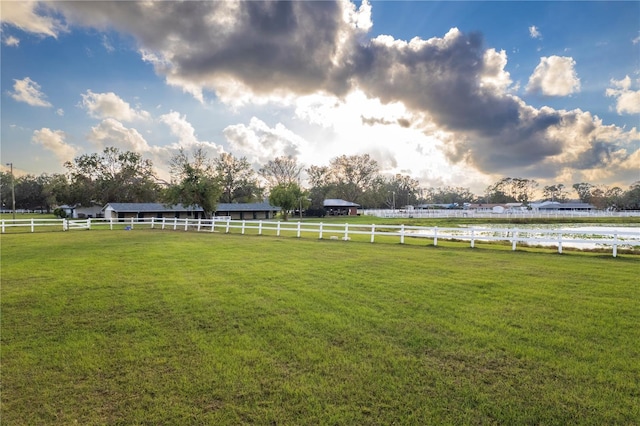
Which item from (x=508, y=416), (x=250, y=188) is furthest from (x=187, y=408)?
(x=250, y=188)

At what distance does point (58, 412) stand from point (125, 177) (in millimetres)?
77998

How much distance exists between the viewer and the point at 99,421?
302 centimetres

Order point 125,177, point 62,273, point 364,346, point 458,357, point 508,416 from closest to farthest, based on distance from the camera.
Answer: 1. point 508,416
2. point 458,357
3. point 364,346
4. point 62,273
5. point 125,177

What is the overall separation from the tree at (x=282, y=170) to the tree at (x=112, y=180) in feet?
77.9

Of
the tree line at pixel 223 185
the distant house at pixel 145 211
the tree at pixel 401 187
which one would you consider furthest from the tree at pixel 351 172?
the distant house at pixel 145 211

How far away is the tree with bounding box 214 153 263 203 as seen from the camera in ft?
234

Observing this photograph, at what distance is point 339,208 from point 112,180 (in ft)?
157

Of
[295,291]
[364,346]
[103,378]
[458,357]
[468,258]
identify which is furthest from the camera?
[468,258]

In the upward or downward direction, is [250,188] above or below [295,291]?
above

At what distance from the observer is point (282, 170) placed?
7775cm

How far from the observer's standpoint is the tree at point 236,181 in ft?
234

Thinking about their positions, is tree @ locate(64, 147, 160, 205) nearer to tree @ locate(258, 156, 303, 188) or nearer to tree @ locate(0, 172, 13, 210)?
tree @ locate(258, 156, 303, 188)

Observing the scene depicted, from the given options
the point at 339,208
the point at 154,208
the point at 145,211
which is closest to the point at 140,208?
the point at 145,211

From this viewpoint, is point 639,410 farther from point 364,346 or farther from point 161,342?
point 161,342
